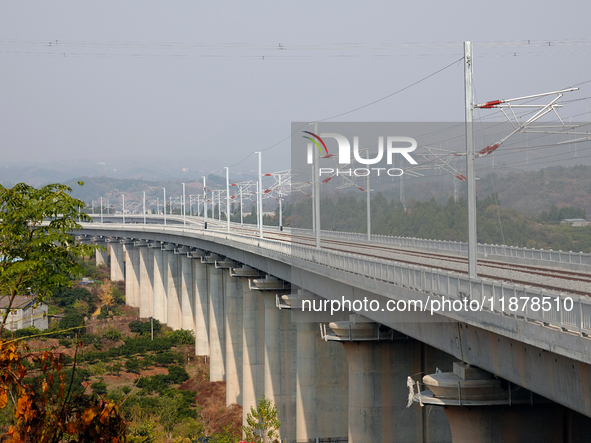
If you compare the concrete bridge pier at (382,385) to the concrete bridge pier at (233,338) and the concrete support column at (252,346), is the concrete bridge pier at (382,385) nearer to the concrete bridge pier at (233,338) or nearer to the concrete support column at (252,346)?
the concrete support column at (252,346)

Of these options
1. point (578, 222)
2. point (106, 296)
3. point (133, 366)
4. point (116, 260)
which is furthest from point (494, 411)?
point (116, 260)

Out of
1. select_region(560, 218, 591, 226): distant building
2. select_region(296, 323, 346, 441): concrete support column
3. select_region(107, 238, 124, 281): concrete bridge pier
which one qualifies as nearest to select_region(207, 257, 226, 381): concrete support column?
select_region(296, 323, 346, 441): concrete support column

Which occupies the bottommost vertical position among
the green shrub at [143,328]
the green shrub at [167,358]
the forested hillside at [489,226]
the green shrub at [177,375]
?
the green shrub at [177,375]

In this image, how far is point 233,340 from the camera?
59156mm

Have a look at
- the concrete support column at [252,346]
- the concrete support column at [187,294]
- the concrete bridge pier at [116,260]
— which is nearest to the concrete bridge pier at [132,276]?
the concrete bridge pier at [116,260]

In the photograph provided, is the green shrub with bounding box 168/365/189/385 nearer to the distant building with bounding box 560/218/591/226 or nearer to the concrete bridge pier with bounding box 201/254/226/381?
the concrete bridge pier with bounding box 201/254/226/381

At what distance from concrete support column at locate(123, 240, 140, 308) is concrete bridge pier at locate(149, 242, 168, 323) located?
42.0 feet

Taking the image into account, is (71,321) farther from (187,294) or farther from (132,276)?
(132,276)

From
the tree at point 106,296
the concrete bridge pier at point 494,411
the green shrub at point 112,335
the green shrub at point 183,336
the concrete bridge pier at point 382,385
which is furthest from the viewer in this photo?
the tree at point 106,296

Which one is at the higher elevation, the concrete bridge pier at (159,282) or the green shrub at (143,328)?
the concrete bridge pier at (159,282)

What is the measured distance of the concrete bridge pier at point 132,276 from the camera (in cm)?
10936

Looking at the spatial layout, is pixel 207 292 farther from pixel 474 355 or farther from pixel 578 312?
pixel 578 312

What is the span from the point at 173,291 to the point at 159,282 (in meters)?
7.50

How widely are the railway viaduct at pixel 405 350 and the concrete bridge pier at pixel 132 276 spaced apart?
5091 centimetres
